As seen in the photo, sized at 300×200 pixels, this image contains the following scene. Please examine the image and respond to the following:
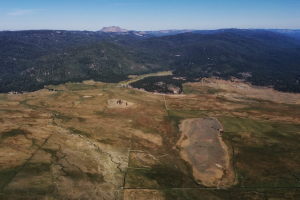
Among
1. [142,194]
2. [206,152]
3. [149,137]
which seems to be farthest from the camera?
[149,137]

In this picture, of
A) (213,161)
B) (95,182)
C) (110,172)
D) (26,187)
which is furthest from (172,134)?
(26,187)

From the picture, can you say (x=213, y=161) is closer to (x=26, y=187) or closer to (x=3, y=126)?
(x=26, y=187)

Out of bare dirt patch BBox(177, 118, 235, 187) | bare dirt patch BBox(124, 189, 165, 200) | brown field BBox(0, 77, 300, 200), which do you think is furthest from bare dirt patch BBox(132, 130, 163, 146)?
bare dirt patch BBox(124, 189, 165, 200)

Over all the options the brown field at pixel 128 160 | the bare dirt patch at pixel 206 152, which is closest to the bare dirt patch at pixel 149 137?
the brown field at pixel 128 160

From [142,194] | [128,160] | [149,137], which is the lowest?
[149,137]

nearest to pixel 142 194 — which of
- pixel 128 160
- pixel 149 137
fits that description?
pixel 128 160

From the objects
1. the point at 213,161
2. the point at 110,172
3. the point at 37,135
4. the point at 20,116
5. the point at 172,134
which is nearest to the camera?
the point at 110,172

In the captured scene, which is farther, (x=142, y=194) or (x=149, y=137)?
(x=149, y=137)

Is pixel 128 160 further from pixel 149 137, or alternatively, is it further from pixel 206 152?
pixel 206 152
